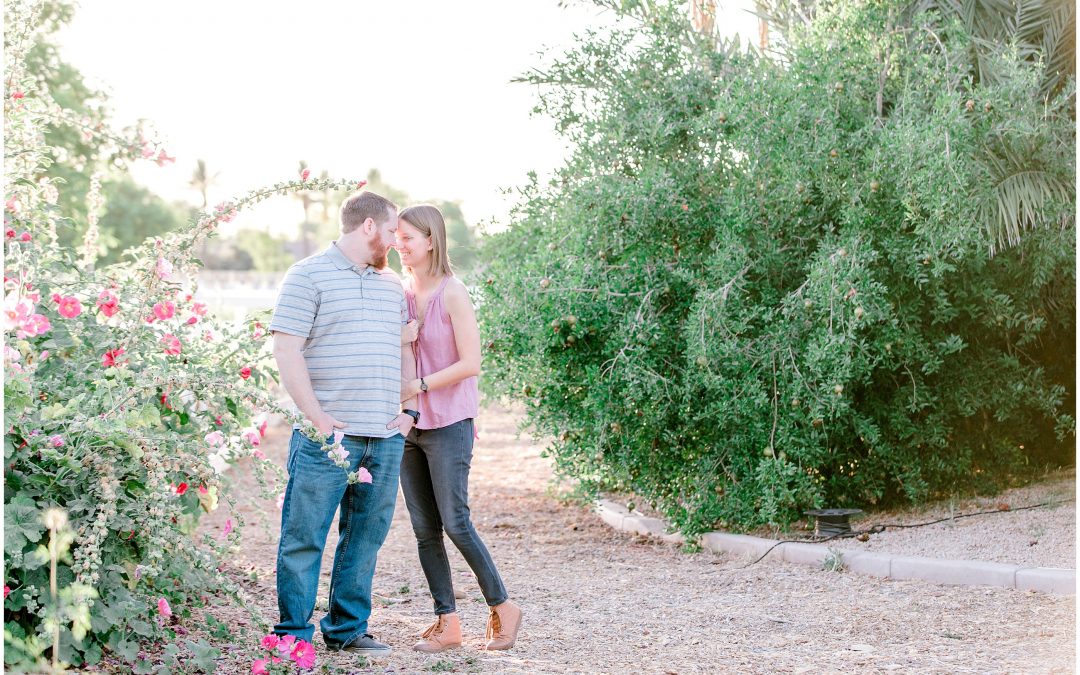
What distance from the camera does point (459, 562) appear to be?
6137 mm

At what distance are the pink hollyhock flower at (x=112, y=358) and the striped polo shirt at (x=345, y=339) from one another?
0.62 meters

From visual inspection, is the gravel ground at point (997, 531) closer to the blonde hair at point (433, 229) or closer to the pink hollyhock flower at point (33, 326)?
the blonde hair at point (433, 229)

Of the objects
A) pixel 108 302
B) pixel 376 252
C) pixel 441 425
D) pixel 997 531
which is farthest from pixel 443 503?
pixel 997 531

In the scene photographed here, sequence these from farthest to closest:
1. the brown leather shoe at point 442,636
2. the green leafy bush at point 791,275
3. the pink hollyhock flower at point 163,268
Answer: the green leafy bush at point 791,275 → the brown leather shoe at point 442,636 → the pink hollyhock flower at point 163,268

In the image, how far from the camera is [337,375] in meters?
3.80

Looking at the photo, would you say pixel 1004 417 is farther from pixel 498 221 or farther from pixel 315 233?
pixel 315 233

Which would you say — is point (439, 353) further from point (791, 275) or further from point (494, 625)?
point (791, 275)

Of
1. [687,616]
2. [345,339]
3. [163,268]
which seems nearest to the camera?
[163,268]

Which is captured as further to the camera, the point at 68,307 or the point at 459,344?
the point at 459,344

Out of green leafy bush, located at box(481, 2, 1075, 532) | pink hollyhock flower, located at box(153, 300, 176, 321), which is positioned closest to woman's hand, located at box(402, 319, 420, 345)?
pink hollyhock flower, located at box(153, 300, 176, 321)

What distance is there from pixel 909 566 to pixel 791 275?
1856mm

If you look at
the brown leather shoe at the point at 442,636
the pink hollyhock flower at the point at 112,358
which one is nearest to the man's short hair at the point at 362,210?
the pink hollyhock flower at the point at 112,358

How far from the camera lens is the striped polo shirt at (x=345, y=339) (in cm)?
378

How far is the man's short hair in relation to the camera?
391 cm
